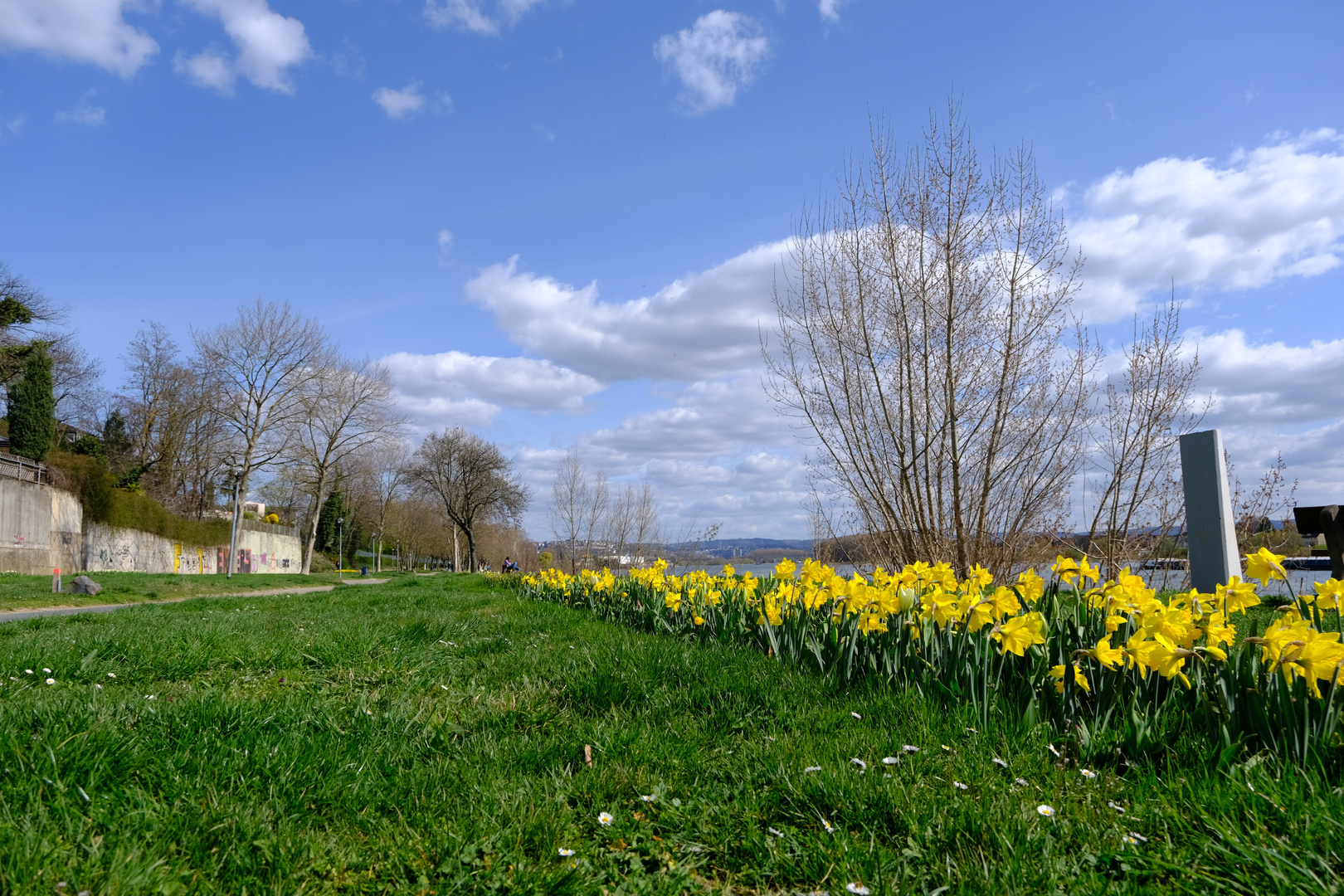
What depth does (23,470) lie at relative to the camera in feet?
79.5

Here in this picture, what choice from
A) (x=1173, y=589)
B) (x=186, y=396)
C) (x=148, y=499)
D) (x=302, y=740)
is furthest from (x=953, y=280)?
(x=186, y=396)

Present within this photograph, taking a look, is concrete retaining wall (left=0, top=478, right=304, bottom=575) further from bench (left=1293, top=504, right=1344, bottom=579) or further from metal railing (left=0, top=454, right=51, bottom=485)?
bench (left=1293, top=504, right=1344, bottom=579)

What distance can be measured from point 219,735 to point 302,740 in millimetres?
330

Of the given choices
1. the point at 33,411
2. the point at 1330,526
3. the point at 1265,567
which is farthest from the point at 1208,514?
the point at 33,411

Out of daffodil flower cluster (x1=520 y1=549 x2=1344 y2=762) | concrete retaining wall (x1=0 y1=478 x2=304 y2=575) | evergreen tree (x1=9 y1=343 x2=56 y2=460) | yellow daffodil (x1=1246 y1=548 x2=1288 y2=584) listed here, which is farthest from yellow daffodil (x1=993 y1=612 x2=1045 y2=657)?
evergreen tree (x1=9 y1=343 x2=56 y2=460)

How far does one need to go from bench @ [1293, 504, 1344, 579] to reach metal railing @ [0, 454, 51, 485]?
102 feet

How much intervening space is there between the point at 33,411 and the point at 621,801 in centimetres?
3576

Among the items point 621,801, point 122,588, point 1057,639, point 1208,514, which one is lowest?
point 122,588

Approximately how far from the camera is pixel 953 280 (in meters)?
6.97

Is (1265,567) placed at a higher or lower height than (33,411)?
lower

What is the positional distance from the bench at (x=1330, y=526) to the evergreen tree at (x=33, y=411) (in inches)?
1398

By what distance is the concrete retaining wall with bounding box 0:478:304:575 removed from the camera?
2267 centimetres

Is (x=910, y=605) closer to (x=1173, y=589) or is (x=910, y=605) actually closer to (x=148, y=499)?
(x=1173, y=589)

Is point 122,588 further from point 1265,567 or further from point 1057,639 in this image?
point 1265,567
